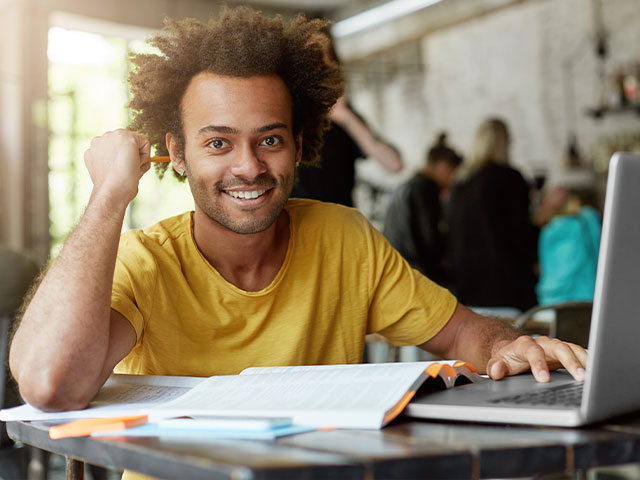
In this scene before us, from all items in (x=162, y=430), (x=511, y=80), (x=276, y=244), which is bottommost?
(x=162, y=430)

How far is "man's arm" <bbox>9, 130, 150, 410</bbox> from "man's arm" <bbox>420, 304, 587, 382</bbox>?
528mm

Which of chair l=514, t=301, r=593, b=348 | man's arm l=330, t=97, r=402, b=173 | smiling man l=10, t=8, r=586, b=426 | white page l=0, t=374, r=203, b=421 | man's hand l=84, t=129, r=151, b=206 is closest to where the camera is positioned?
white page l=0, t=374, r=203, b=421

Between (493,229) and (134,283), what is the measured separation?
3.10m

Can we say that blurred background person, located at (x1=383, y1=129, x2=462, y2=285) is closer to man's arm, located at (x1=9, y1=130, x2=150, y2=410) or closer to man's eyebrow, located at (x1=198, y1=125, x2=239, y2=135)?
man's eyebrow, located at (x1=198, y1=125, x2=239, y2=135)

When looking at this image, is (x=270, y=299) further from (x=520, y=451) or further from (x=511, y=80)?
(x=511, y=80)

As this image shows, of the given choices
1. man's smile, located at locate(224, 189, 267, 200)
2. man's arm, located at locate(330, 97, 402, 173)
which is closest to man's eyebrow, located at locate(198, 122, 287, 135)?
man's smile, located at locate(224, 189, 267, 200)

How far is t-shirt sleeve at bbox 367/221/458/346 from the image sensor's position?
153 centimetres

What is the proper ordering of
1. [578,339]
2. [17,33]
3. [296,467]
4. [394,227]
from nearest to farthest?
[296,467], [578,339], [394,227], [17,33]

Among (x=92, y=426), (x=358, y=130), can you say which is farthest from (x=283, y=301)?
(x=358, y=130)

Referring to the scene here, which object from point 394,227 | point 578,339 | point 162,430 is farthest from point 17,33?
point 162,430

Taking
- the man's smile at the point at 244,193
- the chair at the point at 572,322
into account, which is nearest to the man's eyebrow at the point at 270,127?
the man's smile at the point at 244,193

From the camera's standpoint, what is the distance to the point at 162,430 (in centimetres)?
79

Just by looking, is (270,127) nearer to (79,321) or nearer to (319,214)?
(319,214)

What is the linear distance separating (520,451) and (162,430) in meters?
0.34
